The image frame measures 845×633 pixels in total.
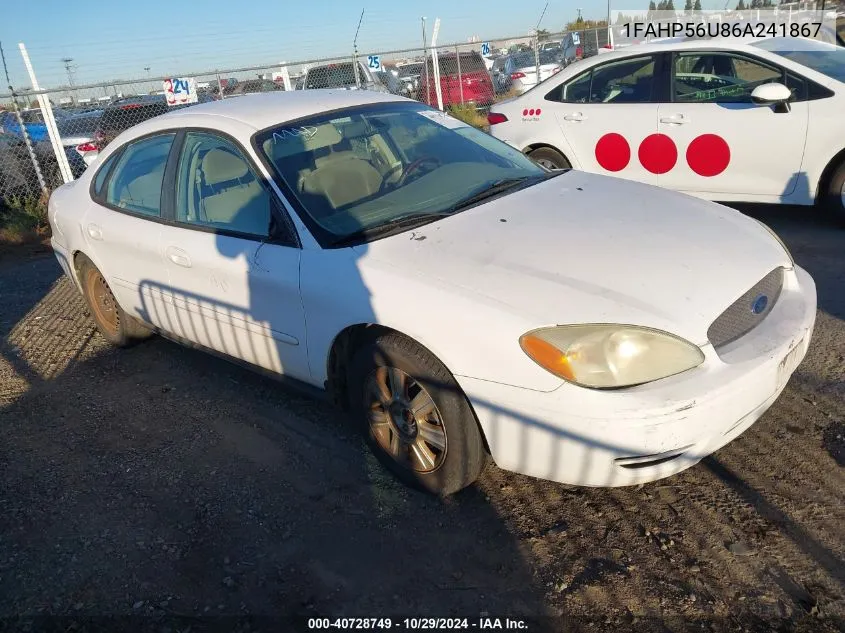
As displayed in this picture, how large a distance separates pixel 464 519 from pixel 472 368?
73cm

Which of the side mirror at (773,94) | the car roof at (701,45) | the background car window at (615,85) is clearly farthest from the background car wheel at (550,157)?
the side mirror at (773,94)

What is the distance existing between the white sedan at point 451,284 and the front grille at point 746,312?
12 millimetres

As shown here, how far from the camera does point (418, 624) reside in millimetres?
2400

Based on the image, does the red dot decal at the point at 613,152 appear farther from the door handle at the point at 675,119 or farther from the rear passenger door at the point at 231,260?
the rear passenger door at the point at 231,260

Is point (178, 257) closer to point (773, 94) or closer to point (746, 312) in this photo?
point (746, 312)

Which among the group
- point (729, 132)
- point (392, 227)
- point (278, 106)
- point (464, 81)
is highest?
point (278, 106)

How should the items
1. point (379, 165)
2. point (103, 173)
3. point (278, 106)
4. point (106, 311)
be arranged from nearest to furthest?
point (379, 165) < point (278, 106) < point (103, 173) < point (106, 311)

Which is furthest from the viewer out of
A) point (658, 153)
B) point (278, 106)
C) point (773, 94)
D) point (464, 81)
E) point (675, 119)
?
point (464, 81)

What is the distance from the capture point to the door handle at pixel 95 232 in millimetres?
4434

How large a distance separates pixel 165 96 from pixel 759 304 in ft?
36.5

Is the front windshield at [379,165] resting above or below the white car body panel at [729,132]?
above

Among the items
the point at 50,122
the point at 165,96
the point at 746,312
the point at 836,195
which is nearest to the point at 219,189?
the point at 746,312

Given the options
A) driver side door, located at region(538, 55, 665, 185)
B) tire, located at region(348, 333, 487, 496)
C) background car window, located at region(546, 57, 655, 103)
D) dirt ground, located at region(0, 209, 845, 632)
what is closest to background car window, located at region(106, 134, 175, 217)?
dirt ground, located at region(0, 209, 845, 632)

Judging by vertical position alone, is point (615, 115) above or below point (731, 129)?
above
